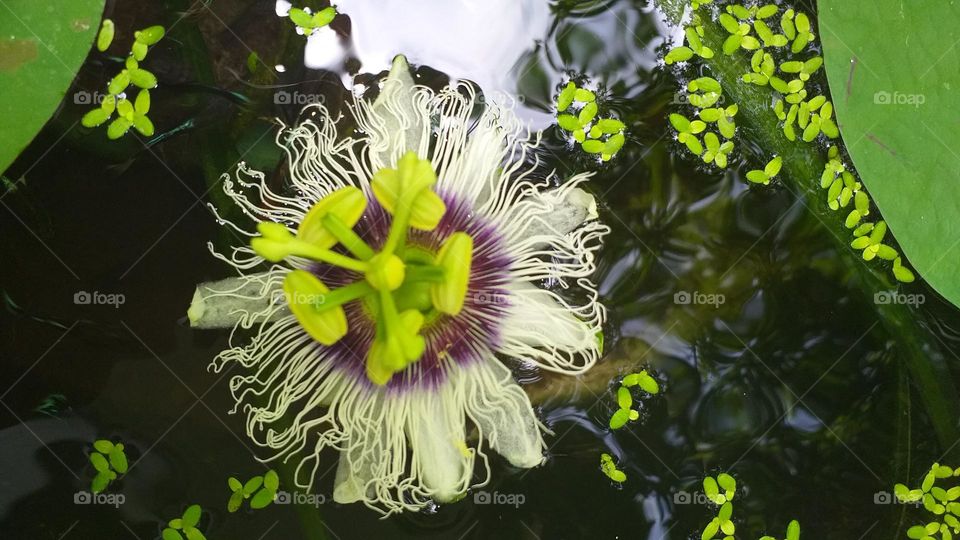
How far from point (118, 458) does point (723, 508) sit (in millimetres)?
1516

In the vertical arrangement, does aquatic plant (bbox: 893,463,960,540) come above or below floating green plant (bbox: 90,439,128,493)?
above

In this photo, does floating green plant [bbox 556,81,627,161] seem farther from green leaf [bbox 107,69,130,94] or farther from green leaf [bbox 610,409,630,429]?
green leaf [bbox 107,69,130,94]

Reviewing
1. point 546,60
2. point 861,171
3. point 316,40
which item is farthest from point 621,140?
point 316,40

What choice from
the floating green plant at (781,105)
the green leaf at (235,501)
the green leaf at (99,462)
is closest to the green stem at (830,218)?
the floating green plant at (781,105)

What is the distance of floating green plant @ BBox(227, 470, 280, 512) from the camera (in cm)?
194

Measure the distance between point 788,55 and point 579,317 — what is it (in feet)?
2.79

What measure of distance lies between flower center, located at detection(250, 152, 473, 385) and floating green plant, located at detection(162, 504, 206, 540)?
2.33 ft

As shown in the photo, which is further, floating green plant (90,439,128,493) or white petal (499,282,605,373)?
floating green plant (90,439,128,493)

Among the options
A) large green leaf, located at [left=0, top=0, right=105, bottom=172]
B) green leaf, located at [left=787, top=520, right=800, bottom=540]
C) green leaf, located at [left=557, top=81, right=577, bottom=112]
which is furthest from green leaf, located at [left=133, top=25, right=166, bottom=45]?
green leaf, located at [left=787, top=520, right=800, bottom=540]

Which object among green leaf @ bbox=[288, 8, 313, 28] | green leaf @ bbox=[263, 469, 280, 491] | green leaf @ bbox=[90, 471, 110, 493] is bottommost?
green leaf @ bbox=[90, 471, 110, 493]

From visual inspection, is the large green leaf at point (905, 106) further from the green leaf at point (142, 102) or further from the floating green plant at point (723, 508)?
the green leaf at point (142, 102)

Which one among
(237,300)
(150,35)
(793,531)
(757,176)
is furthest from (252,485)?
(757,176)

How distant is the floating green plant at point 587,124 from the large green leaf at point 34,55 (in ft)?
3.43

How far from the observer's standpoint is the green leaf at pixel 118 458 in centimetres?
195
